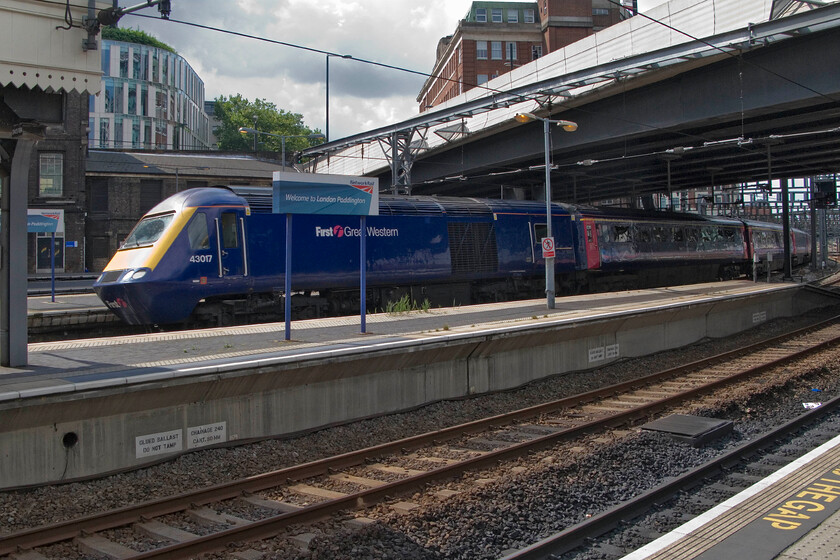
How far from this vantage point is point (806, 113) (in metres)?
21.0

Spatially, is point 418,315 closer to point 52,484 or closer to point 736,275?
point 52,484

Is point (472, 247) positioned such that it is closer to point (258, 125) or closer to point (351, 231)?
point (351, 231)

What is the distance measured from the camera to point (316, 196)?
37.9 ft

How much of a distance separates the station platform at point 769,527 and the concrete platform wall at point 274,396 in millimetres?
5596

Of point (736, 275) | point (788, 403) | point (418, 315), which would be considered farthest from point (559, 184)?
point (788, 403)

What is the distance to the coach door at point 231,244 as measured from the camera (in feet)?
47.6

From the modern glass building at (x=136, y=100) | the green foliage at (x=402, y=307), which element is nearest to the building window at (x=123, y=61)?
the modern glass building at (x=136, y=100)

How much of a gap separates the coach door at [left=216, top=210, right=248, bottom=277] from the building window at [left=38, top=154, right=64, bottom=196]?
29.3m

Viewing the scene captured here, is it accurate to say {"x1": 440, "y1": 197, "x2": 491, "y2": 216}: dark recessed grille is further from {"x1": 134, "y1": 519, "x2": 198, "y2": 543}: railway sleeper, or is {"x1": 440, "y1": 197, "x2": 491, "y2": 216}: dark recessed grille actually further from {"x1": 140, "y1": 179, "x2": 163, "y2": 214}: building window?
{"x1": 140, "y1": 179, "x2": 163, "y2": 214}: building window

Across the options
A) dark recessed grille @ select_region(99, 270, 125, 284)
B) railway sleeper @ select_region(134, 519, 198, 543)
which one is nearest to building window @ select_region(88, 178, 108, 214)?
dark recessed grille @ select_region(99, 270, 125, 284)

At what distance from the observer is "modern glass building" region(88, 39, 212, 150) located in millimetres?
72250

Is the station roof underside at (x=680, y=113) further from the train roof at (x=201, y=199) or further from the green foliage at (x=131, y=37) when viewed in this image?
the green foliage at (x=131, y=37)

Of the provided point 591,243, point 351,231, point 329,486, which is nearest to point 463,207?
point 351,231

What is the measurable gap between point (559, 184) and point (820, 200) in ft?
45.4
